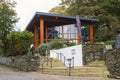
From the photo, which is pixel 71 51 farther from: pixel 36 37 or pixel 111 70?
pixel 36 37

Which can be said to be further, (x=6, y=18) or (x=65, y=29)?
(x=65, y=29)

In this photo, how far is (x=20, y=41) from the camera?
27.1m

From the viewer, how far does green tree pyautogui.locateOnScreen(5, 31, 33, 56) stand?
27.2m

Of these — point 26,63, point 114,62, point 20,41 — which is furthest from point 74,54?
point 114,62

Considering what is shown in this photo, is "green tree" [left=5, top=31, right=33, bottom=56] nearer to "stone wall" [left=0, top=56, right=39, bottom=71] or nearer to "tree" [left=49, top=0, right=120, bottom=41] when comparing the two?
"stone wall" [left=0, top=56, right=39, bottom=71]

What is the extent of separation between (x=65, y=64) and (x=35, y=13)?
1225cm

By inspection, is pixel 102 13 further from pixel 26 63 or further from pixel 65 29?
pixel 26 63

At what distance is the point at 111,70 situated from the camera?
2039 centimetres

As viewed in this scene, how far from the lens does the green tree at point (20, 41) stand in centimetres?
2717

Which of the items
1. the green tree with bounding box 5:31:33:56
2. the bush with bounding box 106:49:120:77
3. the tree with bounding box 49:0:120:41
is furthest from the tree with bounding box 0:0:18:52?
the bush with bounding box 106:49:120:77

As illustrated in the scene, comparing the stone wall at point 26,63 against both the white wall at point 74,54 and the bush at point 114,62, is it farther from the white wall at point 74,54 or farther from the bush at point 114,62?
the bush at point 114,62

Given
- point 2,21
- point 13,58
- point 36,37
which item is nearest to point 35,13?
point 2,21

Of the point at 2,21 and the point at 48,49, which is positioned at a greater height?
the point at 2,21

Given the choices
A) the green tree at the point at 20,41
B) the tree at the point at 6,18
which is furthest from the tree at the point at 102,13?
the green tree at the point at 20,41
